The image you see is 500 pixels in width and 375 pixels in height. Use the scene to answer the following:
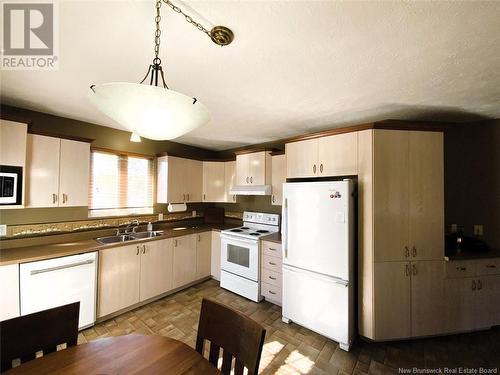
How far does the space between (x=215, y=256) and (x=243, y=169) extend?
161cm

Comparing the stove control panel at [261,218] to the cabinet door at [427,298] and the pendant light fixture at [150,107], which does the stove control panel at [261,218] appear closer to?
the cabinet door at [427,298]

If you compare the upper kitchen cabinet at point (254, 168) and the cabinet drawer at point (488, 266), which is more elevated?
the upper kitchen cabinet at point (254, 168)

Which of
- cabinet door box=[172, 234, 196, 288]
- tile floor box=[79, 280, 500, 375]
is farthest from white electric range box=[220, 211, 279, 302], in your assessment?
cabinet door box=[172, 234, 196, 288]

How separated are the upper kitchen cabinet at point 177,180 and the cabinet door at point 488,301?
400 cm

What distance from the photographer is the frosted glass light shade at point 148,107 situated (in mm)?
754

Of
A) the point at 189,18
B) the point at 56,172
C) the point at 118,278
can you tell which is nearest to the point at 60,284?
the point at 118,278

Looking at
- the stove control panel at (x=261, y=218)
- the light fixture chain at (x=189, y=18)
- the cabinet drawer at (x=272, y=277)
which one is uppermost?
the light fixture chain at (x=189, y=18)

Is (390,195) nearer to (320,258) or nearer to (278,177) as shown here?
(320,258)

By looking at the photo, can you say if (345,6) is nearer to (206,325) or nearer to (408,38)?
(408,38)

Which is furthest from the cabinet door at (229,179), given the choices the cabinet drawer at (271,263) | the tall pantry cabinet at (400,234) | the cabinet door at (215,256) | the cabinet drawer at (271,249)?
the tall pantry cabinet at (400,234)

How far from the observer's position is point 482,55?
1.37m

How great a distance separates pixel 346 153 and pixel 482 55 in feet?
3.80

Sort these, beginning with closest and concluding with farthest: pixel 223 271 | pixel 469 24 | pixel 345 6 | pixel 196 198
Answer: pixel 345 6
pixel 469 24
pixel 223 271
pixel 196 198

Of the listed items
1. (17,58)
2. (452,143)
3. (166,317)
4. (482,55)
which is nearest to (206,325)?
(166,317)
